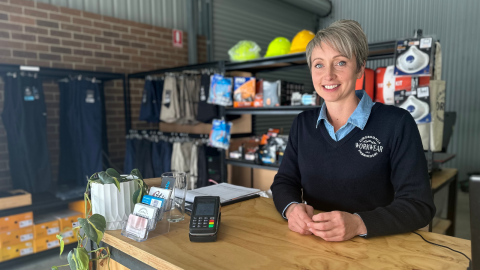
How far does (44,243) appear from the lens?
3189 mm

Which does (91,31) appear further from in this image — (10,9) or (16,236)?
(16,236)

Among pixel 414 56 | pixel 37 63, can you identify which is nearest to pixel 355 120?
pixel 414 56

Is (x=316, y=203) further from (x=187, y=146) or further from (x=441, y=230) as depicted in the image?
(x=187, y=146)

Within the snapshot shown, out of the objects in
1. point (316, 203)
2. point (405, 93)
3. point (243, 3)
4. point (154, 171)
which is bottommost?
point (154, 171)

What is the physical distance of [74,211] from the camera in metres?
3.55

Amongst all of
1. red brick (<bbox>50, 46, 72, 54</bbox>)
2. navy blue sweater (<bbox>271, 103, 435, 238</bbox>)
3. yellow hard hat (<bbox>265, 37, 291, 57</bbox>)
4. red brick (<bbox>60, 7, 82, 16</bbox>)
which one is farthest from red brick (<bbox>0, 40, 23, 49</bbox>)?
navy blue sweater (<bbox>271, 103, 435, 238</bbox>)

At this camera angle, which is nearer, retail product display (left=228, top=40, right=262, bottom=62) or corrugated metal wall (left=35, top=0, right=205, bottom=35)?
retail product display (left=228, top=40, right=262, bottom=62)

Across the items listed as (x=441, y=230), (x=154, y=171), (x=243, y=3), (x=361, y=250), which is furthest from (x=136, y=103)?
(x=361, y=250)

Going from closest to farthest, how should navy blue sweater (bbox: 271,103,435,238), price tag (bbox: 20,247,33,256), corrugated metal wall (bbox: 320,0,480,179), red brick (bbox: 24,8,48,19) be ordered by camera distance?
navy blue sweater (bbox: 271,103,435,238) → price tag (bbox: 20,247,33,256) → red brick (bbox: 24,8,48,19) → corrugated metal wall (bbox: 320,0,480,179)

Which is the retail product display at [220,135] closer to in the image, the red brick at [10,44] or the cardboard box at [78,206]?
the cardboard box at [78,206]

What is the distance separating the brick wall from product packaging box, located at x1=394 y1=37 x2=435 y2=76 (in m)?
3.50

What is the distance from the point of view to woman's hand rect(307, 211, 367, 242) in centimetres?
102

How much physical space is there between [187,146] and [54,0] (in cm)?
233

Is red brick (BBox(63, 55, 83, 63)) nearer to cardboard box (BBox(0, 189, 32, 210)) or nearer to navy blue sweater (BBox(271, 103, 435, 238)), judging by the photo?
cardboard box (BBox(0, 189, 32, 210))
